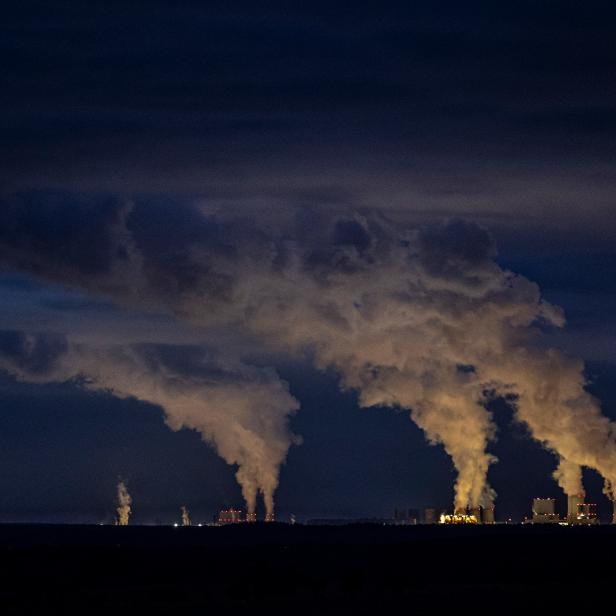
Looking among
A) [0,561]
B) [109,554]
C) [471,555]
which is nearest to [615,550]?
[471,555]

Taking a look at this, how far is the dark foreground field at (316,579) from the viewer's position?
85250 mm

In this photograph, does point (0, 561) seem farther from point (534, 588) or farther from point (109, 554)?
point (534, 588)

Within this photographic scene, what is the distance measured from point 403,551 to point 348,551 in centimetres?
922

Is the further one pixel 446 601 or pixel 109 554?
pixel 109 554

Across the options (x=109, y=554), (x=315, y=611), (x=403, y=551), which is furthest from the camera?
(x=403, y=551)

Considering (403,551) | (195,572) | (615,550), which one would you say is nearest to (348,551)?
(403,551)

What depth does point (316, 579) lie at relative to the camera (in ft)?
360

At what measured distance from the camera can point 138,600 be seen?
89000 mm

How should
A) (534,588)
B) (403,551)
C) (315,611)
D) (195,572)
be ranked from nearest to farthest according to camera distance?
(315,611) < (534,588) < (195,572) < (403,551)

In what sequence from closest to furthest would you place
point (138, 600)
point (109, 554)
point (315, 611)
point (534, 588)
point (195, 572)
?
point (315, 611) → point (138, 600) → point (534, 588) → point (195, 572) → point (109, 554)

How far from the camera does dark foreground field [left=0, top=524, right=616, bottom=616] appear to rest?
8525cm

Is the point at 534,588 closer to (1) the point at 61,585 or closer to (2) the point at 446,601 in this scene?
(2) the point at 446,601

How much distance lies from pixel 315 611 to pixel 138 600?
1074 centimetres

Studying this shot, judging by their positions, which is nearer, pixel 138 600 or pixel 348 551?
pixel 138 600
